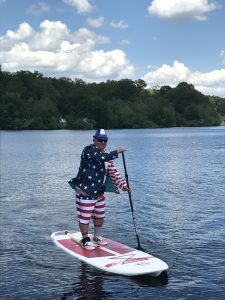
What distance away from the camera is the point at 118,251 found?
1310 centimetres

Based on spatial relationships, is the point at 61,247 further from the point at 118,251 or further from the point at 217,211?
the point at 217,211

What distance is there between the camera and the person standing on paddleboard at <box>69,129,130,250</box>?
12.6 m

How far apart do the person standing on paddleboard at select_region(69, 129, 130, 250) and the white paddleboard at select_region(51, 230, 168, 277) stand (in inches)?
16.1

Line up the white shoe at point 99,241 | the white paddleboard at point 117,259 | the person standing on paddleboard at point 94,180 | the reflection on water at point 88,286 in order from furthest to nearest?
1. the white shoe at point 99,241
2. the person standing on paddleboard at point 94,180
3. the white paddleboard at point 117,259
4. the reflection on water at point 88,286

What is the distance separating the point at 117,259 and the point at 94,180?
6.92ft

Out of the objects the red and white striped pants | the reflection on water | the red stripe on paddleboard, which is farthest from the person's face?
the reflection on water

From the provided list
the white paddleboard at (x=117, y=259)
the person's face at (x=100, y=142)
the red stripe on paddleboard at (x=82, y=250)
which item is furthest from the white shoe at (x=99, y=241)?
the person's face at (x=100, y=142)

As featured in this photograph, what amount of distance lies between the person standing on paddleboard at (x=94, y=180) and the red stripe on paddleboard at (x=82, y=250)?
0.17 metres

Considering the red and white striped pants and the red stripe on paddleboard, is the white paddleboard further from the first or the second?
the red and white striped pants

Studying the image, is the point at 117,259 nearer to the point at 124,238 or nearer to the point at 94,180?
the point at 94,180

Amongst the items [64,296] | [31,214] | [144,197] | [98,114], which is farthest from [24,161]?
[98,114]

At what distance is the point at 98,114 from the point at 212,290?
593ft

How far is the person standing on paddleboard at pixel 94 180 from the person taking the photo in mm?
12602

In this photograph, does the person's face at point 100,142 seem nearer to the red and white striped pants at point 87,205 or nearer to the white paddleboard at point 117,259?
the red and white striped pants at point 87,205
